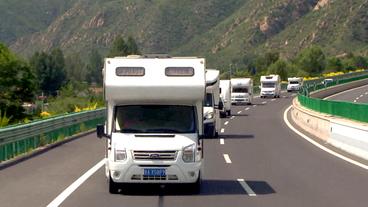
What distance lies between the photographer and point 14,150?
20.6 meters

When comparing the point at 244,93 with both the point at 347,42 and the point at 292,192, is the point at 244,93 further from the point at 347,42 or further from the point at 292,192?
the point at 347,42

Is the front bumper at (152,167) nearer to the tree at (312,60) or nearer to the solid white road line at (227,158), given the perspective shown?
the solid white road line at (227,158)

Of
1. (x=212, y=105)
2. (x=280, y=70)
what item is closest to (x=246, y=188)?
(x=212, y=105)

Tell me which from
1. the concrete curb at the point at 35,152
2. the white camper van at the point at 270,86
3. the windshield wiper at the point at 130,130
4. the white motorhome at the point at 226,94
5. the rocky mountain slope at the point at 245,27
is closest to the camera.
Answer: the windshield wiper at the point at 130,130

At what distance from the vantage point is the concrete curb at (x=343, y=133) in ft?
66.9

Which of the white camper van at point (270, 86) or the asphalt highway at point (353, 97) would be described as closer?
the asphalt highway at point (353, 97)

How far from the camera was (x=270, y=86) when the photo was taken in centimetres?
7969

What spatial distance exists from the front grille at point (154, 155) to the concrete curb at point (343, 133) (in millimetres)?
8631

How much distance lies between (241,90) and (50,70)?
407ft

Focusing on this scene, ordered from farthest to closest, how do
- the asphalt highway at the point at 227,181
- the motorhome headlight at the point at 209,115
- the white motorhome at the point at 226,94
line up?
the white motorhome at the point at 226,94 < the motorhome headlight at the point at 209,115 < the asphalt highway at the point at 227,181

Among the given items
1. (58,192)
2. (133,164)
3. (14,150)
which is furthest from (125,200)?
(14,150)

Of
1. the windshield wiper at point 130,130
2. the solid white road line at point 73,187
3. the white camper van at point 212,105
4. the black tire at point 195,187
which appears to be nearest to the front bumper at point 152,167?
the black tire at point 195,187

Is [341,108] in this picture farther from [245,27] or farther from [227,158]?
[245,27]

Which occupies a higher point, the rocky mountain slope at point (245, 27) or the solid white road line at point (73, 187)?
the rocky mountain slope at point (245, 27)
